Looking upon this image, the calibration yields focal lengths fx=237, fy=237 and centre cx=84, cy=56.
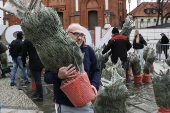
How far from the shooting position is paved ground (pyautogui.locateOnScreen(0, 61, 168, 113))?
5422mm

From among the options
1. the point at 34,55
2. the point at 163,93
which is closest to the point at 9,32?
the point at 34,55

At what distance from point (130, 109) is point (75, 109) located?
2964 millimetres

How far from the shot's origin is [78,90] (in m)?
2.38

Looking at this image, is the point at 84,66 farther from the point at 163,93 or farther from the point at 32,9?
the point at 163,93

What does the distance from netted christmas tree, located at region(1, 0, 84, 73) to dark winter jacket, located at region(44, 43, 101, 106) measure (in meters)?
0.24

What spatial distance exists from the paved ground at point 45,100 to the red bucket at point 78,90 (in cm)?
261

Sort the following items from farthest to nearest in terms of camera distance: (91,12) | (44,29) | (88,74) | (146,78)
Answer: (91,12)
(146,78)
(88,74)
(44,29)

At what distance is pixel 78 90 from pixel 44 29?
696 mm

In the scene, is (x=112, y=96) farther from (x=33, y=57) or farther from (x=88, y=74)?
(x=33, y=57)

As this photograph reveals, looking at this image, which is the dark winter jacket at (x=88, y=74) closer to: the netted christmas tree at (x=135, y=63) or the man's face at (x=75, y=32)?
the man's face at (x=75, y=32)

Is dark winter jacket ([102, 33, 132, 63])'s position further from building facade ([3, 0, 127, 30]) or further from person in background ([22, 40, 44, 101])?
building facade ([3, 0, 127, 30])

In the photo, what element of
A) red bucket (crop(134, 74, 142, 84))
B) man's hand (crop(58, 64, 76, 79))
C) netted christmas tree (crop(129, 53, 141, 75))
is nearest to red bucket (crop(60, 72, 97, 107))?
man's hand (crop(58, 64, 76, 79))

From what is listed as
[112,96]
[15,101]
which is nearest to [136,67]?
[15,101]

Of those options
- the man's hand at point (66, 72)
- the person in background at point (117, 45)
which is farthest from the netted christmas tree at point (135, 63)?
the man's hand at point (66, 72)
